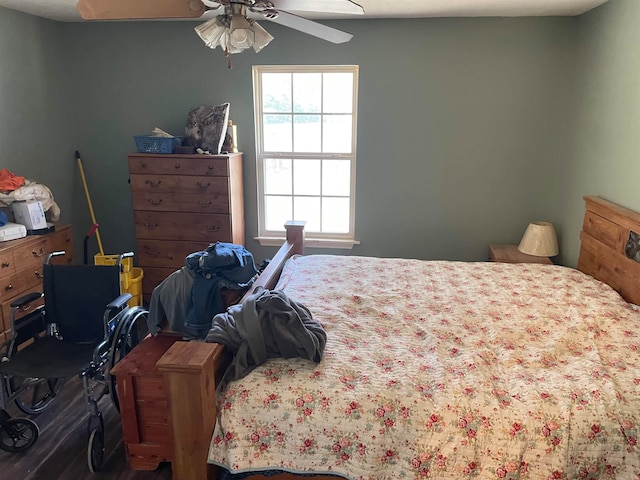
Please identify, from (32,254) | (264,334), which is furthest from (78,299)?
(264,334)

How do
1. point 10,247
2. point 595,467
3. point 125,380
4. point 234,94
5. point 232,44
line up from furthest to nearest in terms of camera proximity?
point 234,94 < point 10,247 < point 125,380 < point 232,44 < point 595,467

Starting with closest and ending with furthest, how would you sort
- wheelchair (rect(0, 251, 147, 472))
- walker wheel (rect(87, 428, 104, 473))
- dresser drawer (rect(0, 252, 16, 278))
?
walker wheel (rect(87, 428, 104, 473)), wheelchair (rect(0, 251, 147, 472)), dresser drawer (rect(0, 252, 16, 278))

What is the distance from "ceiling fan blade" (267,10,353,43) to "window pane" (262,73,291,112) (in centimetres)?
172

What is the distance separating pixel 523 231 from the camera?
3.90 m

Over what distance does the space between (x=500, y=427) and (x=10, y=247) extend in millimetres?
3091

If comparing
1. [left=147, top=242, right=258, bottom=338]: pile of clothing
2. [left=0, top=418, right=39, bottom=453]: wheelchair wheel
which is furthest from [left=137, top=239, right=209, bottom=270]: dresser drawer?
[left=0, top=418, right=39, bottom=453]: wheelchair wheel

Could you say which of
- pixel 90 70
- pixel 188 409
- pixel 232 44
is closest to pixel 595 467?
pixel 188 409

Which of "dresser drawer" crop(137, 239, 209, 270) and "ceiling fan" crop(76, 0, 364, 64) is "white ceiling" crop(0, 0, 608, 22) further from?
"dresser drawer" crop(137, 239, 209, 270)

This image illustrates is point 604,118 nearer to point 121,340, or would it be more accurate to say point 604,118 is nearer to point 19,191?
point 121,340

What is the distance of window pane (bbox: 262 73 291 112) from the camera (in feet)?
13.0

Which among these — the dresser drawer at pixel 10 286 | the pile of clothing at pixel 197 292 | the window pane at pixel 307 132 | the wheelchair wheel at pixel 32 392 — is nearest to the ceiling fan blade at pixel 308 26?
the pile of clothing at pixel 197 292

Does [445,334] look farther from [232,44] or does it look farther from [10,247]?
[10,247]

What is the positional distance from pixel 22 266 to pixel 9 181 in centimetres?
61

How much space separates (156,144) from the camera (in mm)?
3771
